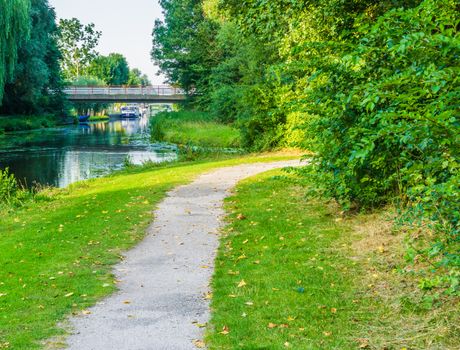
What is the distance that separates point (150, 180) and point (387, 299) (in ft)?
44.7

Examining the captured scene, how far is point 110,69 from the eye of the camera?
140m

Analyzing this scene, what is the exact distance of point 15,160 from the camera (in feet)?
104

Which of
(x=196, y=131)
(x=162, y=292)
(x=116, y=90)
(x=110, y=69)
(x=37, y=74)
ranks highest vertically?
(x=110, y=69)

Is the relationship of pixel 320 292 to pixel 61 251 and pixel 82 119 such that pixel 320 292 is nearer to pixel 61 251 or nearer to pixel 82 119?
pixel 61 251

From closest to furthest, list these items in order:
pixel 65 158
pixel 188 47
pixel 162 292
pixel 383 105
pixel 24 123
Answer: pixel 162 292
pixel 383 105
pixel 65 158
pixel 188 47
pixel 24 123

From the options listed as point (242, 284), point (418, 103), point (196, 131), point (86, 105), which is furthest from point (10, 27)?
point (86, 105)

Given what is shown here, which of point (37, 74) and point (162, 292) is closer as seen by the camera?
point (162, 292)

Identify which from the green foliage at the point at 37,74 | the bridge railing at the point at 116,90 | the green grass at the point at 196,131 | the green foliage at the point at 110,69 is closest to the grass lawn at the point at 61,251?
the green grass at the point at 196,131

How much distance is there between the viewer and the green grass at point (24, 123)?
5459 cm

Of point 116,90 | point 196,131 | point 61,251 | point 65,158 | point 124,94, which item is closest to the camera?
point 61,251

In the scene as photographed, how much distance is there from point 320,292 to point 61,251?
4988 mm

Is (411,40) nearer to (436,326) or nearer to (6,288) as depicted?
(436,326)

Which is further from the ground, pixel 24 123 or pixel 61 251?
pixel 24 123

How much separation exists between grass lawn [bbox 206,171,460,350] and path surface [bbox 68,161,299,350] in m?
0.29
